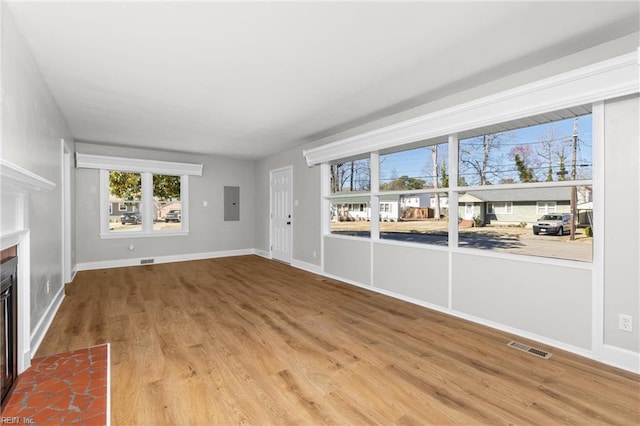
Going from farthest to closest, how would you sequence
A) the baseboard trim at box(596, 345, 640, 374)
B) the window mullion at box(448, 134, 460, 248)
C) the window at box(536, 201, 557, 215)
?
1. the window mullion at box(448, 134, 460, 248)
2. the window at box(536, 201, 557, 215)
3. the baseboard trim at box(596, 345, 640, 374)

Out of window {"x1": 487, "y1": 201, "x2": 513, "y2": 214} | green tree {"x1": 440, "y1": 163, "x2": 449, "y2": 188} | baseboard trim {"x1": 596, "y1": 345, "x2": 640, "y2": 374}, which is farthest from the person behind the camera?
green tree {"x1": 440, "y1": 163, "x2": 449, "y2": 188}

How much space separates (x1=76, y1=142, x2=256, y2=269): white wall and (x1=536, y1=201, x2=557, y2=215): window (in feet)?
20.9

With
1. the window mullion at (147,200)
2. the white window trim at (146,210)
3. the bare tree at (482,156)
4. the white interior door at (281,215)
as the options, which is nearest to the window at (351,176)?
the white interior door at (281,215)

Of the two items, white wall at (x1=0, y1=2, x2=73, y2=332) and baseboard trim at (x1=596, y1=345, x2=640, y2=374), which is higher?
white wall at (x1=0, y1=2, x2=73, y2=332)

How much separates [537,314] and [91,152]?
7555 millimetres

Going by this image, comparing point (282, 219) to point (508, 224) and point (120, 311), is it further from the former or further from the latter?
point (508, 224)

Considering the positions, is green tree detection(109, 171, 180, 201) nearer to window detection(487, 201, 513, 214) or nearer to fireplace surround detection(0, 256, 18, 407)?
fireplace surround detection(0, 256, 18, 407)

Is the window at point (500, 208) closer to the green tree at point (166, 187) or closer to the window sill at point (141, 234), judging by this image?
the window sill at point (141, 234)

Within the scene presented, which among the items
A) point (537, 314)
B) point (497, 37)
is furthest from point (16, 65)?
point (537, 314)

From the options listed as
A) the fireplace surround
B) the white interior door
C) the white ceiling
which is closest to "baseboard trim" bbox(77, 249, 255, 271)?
the white interior door

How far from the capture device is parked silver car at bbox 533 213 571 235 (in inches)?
108

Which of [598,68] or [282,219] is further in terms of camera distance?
[282,219]

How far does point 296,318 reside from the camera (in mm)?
3383

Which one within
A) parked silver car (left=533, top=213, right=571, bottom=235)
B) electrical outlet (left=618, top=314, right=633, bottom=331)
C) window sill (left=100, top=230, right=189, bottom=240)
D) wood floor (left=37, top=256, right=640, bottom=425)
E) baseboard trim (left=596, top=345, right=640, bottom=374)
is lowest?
wood floor (left=37, top=256, right=640, bottom=425)
